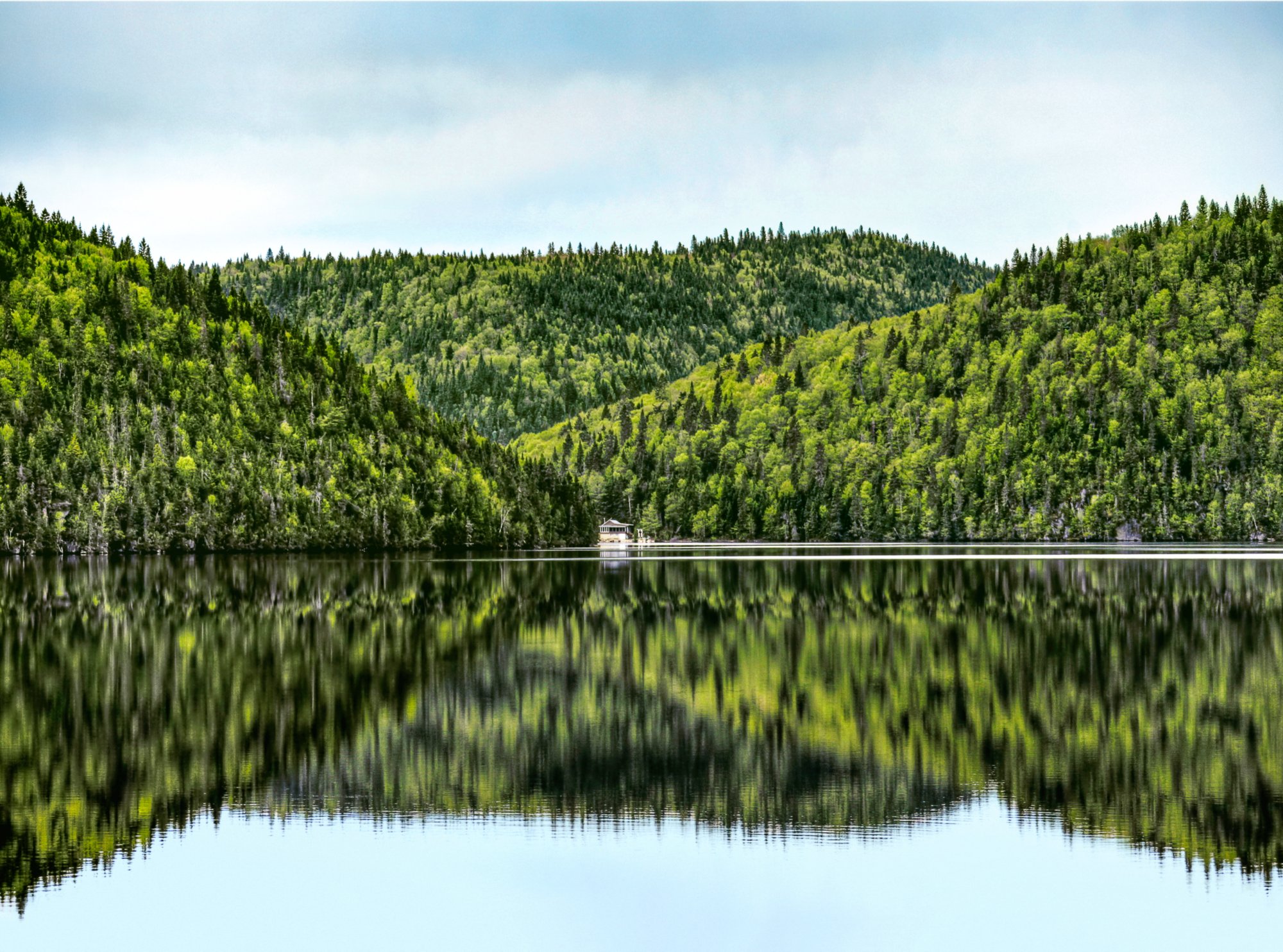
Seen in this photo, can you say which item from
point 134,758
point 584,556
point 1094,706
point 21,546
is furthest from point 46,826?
point 21,546

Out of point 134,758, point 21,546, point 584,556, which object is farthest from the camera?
point 21,546

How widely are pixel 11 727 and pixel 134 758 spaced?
5.49 m

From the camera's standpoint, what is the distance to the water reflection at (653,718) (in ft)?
90.4

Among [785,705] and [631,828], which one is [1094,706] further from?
[631,828]

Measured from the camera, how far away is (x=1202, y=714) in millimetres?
36406

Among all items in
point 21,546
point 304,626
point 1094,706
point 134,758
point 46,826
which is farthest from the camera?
point 21,546

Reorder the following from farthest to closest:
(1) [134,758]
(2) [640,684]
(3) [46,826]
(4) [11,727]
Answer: (2) [640,684], (4) [11,727], (1) [134,758], (3) [46,826]

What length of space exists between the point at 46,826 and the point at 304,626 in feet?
124

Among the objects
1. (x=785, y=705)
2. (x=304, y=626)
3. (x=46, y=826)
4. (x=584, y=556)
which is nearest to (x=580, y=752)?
(x=785, y=705)

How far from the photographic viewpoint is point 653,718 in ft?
121

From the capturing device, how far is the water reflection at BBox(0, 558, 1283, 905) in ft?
90.4

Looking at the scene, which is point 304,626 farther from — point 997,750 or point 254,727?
point 997,750

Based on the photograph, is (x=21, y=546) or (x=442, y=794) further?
(x=21, y=546)

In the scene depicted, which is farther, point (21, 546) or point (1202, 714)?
point (21, 546)
